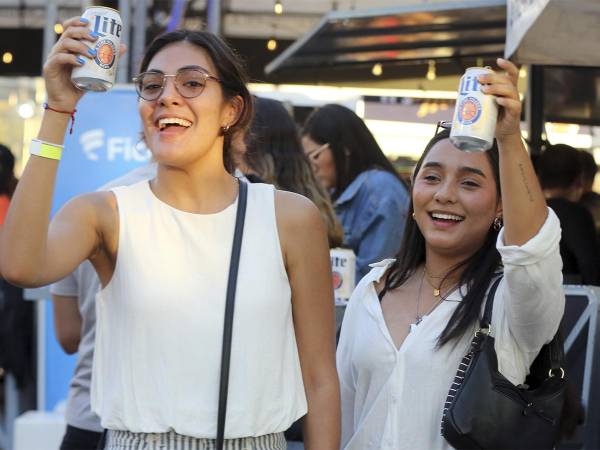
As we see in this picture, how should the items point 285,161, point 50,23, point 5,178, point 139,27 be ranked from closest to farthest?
point 285,161
point 5,178
point 139,27
point 50,23

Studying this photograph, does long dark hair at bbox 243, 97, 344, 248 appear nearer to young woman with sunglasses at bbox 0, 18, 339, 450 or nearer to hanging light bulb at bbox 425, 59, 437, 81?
young woman with sunglasses at bbox 0, 18, 339, 450

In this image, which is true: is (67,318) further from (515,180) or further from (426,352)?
(515,180)

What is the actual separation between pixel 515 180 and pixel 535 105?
5946 mm

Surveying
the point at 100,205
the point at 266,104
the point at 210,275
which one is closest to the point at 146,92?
the point at 100,205

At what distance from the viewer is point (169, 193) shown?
288cm

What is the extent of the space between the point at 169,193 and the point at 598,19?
7.80 feet

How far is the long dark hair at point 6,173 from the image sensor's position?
7449 mm

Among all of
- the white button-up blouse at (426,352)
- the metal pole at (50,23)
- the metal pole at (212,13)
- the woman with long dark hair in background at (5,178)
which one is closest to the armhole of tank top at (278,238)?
the white button-up blouse at (426,352)

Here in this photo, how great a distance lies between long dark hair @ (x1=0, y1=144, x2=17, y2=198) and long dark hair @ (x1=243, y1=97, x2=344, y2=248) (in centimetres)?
304

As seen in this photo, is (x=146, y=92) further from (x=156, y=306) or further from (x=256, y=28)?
(x=256, y=28)

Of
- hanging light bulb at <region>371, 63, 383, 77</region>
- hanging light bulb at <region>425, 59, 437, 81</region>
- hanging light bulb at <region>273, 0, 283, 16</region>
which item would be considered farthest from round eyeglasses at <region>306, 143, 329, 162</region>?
hanging light bulb at <region>273, 0, 283, 16</region>

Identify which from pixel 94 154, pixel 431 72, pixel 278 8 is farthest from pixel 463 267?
pixel 278 8

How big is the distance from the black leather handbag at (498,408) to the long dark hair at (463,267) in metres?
0.11

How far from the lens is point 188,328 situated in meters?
2.70
